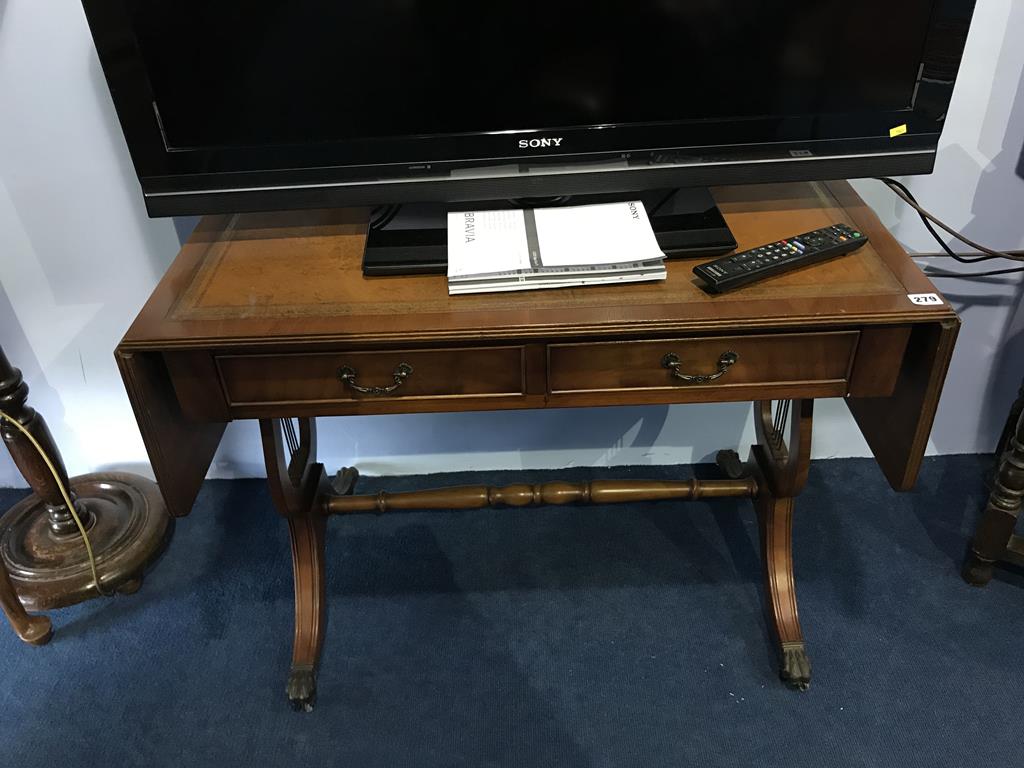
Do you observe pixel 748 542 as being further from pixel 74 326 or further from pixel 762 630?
pixel 74 326

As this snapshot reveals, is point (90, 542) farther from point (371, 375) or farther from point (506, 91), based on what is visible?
point (506, 91)

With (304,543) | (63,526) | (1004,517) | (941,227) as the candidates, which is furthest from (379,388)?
(1004,517)

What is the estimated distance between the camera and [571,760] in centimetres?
140

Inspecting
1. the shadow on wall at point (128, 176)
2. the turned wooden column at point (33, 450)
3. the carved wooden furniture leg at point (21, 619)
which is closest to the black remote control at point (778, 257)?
the shadow on wall at point (128, 176)

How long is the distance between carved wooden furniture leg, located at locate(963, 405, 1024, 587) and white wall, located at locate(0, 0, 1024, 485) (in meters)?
0.30

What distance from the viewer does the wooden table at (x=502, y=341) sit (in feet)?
3.55

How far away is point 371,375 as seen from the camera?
116 centimetres

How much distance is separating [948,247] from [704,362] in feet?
2.54

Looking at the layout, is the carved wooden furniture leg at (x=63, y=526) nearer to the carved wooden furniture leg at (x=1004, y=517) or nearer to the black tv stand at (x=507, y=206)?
the black tv stand at (x=507, y=206)

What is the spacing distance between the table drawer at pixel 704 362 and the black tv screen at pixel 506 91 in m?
0.27

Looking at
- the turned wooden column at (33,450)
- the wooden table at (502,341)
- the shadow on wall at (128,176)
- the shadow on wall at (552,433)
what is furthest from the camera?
the shadow on wall at (552,433)

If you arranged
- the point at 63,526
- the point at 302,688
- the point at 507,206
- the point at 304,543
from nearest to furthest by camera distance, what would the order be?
the point at 507,206 < the point at 302,688 < the point at 304,543 < the point at 63,526

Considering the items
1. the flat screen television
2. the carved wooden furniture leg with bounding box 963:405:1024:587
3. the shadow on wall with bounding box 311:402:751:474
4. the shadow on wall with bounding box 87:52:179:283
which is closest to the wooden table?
the flat screen television

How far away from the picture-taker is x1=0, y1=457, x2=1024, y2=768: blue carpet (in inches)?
56.3
